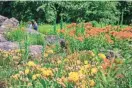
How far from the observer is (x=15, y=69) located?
914 centimetres

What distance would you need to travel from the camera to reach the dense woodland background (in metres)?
22.9

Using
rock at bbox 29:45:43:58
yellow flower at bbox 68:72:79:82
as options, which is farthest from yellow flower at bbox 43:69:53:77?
rock at bbox 29:45:43:58

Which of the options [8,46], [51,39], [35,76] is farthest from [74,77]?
[51,39]

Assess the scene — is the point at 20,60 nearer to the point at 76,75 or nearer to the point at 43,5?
the point at 76,75

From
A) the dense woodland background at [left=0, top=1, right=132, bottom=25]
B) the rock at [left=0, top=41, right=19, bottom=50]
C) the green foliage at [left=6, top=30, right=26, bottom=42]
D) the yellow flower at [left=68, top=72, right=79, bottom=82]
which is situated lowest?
the dense woodland background at [left=0, top=1, right=132, bottom=25]

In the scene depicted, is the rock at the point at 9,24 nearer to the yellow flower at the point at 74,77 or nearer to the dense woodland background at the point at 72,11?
the dense woodland background at the point at 72,11

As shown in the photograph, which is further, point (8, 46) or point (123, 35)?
point (8, 46)

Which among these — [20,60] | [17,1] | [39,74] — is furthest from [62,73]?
[17,1]

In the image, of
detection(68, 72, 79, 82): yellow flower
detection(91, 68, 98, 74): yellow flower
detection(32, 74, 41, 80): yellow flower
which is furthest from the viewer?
detection(32, 74, 41, 80): yellow flower

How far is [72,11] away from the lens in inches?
938

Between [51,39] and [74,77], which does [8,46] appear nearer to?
[51,39]

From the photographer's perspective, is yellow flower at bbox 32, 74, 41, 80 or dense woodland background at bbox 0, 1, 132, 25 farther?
dense woodland background at bbox 0, 1, 132, 25

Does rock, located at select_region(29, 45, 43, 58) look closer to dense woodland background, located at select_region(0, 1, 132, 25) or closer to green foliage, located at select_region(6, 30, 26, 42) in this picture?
green foliage, located at select_region(6, 30, 26, 42)

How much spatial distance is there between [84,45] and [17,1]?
43.7 ft
